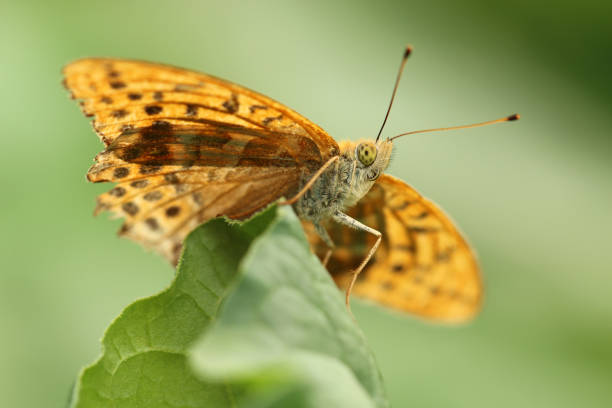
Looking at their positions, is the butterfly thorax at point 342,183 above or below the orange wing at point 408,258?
above

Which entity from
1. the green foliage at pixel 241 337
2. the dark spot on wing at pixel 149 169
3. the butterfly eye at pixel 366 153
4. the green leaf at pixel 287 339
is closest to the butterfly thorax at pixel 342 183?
the butterfly eye at pixel 366 153

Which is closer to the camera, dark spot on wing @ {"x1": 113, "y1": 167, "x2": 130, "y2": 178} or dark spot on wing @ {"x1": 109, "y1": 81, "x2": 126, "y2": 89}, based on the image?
dark spot on wing @ {"x1": 109, "y1": 81, "x2": 126, "y2": 89}

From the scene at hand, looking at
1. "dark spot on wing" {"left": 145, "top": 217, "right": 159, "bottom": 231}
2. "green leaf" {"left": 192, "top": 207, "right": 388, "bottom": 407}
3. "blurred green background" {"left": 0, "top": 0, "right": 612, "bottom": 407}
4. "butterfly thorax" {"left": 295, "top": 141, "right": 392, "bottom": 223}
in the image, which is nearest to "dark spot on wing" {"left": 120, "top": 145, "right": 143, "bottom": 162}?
"dark spot on wing" {"left": 145, "top": 217, "right": 159, "bottom": 231}

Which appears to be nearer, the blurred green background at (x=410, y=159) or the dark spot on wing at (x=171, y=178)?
the dark spot on wing at (x=171, y=178)

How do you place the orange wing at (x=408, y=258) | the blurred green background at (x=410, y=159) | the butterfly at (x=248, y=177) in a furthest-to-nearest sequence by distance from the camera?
1. the blurred green background at (x=410, y=159)
2. the orange wing at (x=408, y=258)
3. the butterfly at (x=248, y=177)

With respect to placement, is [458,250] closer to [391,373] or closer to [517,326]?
[391,373]

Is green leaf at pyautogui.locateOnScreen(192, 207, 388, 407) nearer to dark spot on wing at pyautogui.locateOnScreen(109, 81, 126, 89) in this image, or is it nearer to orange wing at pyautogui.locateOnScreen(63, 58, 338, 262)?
orange wing at pyautogui.locateOnScreen(63, 58, 338, 262)

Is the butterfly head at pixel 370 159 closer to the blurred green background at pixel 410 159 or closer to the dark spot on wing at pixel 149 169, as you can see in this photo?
the dark spot on wing at pixel 149 169

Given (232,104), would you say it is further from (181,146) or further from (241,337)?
(241,337)
